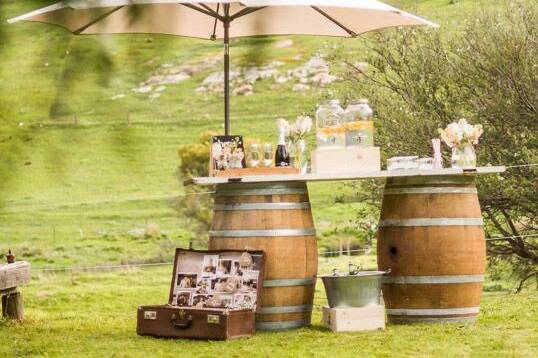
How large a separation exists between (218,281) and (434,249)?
1334mm

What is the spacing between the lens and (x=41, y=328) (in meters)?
6.99

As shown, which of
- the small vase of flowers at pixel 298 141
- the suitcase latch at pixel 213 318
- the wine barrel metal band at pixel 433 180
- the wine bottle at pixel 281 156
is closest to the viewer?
the suitcase latch at pixel 213 318

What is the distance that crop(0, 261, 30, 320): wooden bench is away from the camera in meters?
7.07

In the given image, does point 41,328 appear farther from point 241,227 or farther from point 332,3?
point 332,3

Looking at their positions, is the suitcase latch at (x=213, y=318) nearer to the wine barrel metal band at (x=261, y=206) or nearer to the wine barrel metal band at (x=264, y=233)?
the wine barrel metal band at (x=264, y=233)

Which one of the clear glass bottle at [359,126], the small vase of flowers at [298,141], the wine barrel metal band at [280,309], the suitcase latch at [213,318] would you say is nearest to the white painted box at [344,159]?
the clear glass bottle at [359,126]

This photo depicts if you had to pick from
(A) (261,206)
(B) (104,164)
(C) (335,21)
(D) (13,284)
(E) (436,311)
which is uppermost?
(C) (335,21)

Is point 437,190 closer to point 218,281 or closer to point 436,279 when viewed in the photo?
point 436,279

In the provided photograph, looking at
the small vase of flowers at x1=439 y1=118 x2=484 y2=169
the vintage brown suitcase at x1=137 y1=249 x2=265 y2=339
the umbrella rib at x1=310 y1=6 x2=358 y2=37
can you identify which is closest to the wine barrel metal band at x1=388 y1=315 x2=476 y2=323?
the small vase of flowers at x1=439 y1=118 x2=484 y2=169

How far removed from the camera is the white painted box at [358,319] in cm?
620

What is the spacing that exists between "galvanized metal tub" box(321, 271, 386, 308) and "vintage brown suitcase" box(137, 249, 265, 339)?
50 centimetres

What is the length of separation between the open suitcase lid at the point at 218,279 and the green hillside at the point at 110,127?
638 mm

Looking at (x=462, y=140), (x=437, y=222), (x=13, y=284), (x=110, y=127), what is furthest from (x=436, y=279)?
(x=110, y=127)

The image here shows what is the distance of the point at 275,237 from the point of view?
6.17 m
